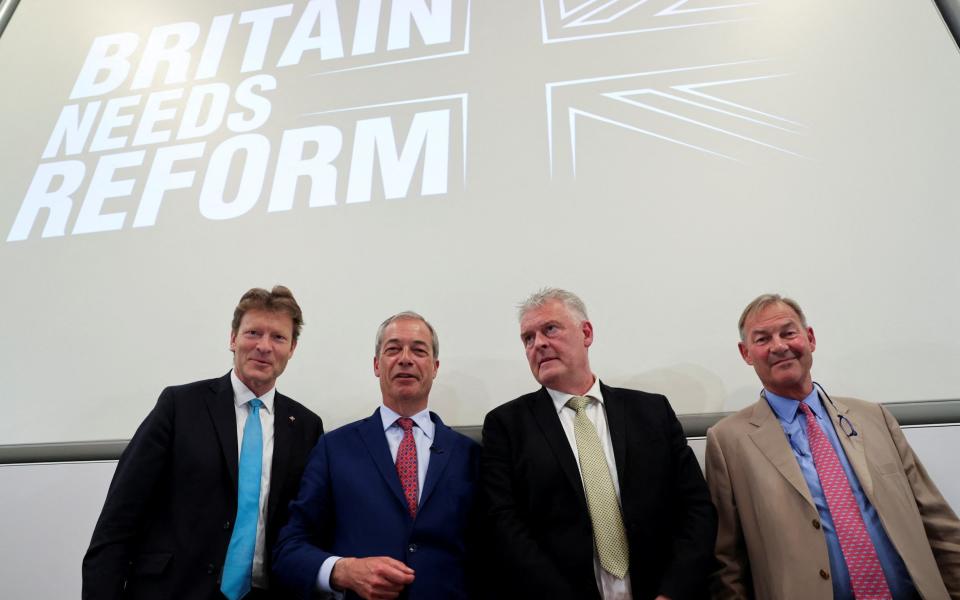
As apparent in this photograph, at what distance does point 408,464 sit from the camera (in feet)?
5.83

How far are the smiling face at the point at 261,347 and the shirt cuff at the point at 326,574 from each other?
0.64 meters

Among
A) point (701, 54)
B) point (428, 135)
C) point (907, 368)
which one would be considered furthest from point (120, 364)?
point (907, 368)

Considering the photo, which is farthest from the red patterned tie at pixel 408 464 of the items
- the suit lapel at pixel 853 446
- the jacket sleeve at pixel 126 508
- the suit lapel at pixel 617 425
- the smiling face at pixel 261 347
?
the suit lapel at pixel 853 446

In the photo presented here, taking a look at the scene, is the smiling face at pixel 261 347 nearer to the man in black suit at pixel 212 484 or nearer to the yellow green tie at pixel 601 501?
the man in black suit at pixel 212 484

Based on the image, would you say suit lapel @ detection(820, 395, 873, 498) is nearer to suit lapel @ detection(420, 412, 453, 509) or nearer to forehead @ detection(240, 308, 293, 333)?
suit lapel @ detection(420, 412, 453, 509)

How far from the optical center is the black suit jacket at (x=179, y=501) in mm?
1600

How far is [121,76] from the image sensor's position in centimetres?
337

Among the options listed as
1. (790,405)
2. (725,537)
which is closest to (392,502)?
(725,537)

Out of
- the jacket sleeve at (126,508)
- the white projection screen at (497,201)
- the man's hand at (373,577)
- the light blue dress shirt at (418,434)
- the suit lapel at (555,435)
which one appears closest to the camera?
the man's hand at (373,577)

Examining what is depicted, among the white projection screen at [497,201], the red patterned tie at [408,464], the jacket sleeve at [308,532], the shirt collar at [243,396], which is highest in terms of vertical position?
the white projection screen at [497,201]

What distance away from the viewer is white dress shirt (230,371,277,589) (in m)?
1.73

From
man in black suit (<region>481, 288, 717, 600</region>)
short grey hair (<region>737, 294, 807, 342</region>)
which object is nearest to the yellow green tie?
man in black suit (<region>481, 288, 717, 600</region>)

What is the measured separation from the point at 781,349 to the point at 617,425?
23.0 inches

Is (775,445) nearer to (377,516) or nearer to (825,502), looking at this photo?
(825,502)
